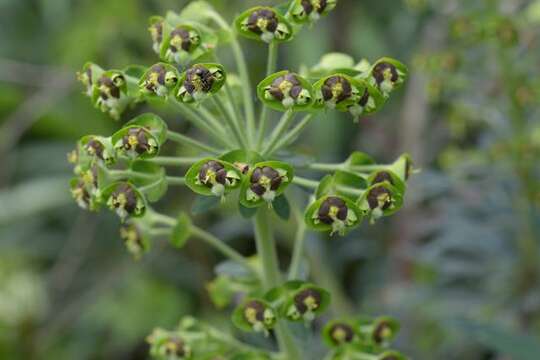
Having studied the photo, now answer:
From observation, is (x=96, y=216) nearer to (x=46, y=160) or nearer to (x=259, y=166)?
(x=46, y=160)

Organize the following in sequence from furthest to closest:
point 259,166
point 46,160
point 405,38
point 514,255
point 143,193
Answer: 1. point 46,160
2. point 405,38
3. point 514,255
4. point 143,193
5. point 259,166

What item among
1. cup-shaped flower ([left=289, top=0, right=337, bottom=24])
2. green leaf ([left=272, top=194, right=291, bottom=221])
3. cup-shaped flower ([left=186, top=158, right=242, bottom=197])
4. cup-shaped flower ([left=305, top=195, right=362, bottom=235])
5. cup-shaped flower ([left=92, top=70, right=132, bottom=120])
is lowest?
cup-shaped flower ([left=305, top=195, right=362, bottom=235])

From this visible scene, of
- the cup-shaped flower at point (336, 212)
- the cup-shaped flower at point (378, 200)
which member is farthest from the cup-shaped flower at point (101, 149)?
the cup-shaped flower at point (378, 200)

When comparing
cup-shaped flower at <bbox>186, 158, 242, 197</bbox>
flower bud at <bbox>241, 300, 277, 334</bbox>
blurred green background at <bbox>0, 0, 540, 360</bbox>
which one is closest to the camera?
cup-shaped flower at <bbox>186, 158, 242, 197</bbox>

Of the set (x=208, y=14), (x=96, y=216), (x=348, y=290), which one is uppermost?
(x=96, y=216)

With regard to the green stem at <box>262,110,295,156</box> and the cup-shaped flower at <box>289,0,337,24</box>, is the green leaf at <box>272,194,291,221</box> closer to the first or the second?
the green stem at <box>262,110,295,156</box>

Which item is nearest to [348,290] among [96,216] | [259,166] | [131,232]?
[96,216]

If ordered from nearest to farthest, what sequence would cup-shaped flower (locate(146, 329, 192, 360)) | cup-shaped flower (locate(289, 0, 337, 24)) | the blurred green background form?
cup-shaped flower (locate(289, 0, 337, 24)), cup-shaped flower (locate(146, 329, 192, 360)), the blurred green background

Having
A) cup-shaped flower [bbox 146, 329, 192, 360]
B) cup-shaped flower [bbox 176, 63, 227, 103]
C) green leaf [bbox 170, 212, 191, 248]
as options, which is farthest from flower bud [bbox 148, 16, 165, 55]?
cup-shaped flower [bbox 146, 329, 192, 360]
